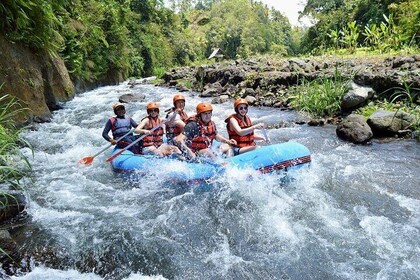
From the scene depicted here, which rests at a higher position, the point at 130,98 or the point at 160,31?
the point at 160,31

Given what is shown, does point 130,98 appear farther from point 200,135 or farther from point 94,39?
point 200,135

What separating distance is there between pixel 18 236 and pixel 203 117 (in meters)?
3.02

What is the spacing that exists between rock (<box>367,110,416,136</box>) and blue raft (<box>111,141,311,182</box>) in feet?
9.52

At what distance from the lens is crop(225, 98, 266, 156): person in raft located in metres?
5.66

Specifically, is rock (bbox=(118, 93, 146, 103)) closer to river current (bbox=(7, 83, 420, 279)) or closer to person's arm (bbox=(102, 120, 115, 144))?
river current (bbox=(7, 83, 420, 279))

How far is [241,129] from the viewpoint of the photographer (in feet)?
18.6

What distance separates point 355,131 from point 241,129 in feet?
9.81

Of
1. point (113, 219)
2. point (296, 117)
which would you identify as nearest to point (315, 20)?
point (296, 117)

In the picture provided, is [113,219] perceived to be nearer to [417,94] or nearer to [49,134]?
[49,134]

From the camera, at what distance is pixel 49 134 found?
28.5 ft

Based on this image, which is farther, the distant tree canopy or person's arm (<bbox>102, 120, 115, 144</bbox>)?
the distant tree canopy

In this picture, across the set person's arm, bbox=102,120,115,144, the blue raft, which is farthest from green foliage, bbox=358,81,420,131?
person's arm, bbox=102,120,115,144

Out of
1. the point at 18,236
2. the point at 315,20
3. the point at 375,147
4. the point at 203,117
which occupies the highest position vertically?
the point at 315,20

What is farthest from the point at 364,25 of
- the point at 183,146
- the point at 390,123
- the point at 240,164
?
the point at 240,164
